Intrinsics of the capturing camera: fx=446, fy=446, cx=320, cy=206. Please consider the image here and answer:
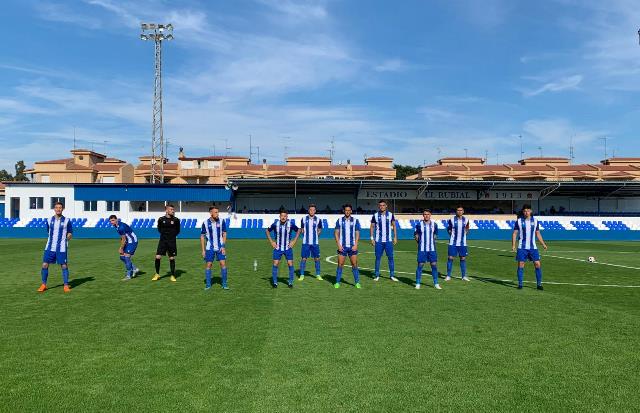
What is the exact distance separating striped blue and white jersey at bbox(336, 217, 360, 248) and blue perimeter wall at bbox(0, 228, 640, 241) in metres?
24.6

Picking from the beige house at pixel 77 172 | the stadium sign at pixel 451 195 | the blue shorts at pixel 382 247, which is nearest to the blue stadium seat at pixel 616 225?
the stadium sign at pixel 451 195

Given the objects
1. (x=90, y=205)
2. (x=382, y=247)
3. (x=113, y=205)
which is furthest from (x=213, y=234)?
(x=90, y=205)

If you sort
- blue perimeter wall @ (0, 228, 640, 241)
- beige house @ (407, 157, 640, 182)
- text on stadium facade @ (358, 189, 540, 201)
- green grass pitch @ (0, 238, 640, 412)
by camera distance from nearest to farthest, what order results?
green grass pitch @ (0, 238, 640, 412) < blue perimeter wall @ (0, 228, 640, 241) < text on stadium facade @ (358, 189, 540, 201) < beige house @ (407, 157, 640, 182)

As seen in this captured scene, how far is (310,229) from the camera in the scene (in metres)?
12.4

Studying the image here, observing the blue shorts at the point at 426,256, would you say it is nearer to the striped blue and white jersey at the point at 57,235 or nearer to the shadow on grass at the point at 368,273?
the shadow on grass at the point at 368,273

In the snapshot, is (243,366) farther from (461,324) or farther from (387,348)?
(461,324)

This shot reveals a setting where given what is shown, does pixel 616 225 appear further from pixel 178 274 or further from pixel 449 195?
pixel 178 274

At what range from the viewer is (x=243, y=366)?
5.53m

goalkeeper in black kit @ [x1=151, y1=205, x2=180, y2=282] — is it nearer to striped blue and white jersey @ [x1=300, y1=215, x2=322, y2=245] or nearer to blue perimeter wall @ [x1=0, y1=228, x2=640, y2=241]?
striped blue and white jersey @ [x1=300, y1=215, x2=322, y2=245]

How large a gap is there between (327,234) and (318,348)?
3082 cm

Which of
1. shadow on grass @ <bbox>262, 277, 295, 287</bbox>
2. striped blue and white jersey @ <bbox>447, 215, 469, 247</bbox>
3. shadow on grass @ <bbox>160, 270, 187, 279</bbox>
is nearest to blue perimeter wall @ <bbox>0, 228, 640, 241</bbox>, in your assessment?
shadow on grass @ <bbox>160, 270, 187, 279</bbox>

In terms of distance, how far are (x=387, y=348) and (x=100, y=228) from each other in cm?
3483

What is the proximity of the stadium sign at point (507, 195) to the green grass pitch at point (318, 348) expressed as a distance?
3580 cm

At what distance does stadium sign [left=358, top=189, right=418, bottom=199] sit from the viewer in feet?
148
